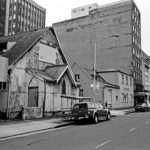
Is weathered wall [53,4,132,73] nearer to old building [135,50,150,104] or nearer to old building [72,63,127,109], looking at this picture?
old building [72,63,127,109]

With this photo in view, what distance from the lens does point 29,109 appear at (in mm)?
19328

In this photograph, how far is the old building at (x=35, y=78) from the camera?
20.4 metres

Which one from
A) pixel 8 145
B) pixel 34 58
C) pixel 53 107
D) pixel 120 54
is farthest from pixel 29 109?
pixel 120 54

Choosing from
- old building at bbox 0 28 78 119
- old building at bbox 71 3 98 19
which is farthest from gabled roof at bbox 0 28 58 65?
old building at bbox 71 3 98 19

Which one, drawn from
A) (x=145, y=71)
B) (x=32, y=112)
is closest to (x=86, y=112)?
(x=32, y=112)

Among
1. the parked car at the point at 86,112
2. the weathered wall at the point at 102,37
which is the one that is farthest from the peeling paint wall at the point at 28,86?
the weathered wall at the point at 102,37

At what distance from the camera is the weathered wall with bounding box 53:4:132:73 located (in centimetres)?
5347

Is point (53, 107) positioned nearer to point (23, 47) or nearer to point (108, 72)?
point (23, 47)

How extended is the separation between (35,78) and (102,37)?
38.4 meters

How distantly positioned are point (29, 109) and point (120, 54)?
1487 inches

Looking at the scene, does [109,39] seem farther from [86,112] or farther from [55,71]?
[86,112]

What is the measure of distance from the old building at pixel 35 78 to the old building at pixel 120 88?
47.0 ft

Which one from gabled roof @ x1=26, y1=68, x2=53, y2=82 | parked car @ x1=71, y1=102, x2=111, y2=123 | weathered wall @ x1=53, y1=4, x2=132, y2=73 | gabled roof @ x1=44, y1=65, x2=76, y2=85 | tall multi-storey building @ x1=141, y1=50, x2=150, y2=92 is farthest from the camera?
tall multi-storey building @ x1=141, y1=50, x2=150, y2=92

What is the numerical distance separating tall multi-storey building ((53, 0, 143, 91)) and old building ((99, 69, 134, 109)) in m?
6.71
